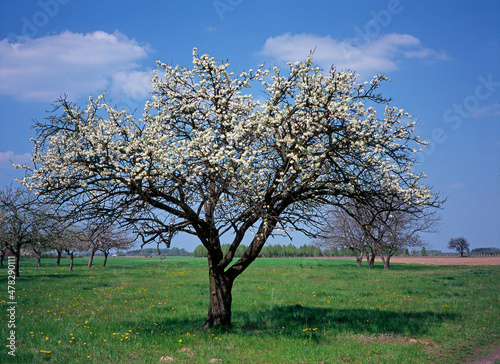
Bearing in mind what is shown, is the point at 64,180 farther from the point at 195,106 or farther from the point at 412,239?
the point at 412,239

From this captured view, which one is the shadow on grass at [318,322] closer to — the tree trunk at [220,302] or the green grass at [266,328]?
the green grass at [266,328]

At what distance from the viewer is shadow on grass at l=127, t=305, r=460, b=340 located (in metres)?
14.8

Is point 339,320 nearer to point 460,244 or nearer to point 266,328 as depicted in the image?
point 266,328

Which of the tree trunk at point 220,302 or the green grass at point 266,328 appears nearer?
the green grass at point 266,328

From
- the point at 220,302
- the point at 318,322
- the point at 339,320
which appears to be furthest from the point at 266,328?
Answer: the point at 339,320

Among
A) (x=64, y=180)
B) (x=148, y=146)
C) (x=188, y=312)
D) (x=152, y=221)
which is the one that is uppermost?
(x=148, y=146)

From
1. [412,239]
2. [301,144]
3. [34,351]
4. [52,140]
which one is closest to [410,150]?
[301,144]

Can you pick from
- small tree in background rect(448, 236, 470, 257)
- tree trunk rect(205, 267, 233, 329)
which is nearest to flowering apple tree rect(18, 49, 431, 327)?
tree trunk rect(205, 267, 233, 329)

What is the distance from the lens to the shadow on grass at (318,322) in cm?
1484

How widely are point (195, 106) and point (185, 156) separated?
3.41m

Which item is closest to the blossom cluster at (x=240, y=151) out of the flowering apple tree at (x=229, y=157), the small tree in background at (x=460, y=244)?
the flowering apple tree at (x=229, y=157)

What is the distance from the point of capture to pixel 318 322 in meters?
16.4

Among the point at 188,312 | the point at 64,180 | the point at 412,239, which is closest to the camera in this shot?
the point at 64,180

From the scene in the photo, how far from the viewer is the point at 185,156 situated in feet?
41.3
